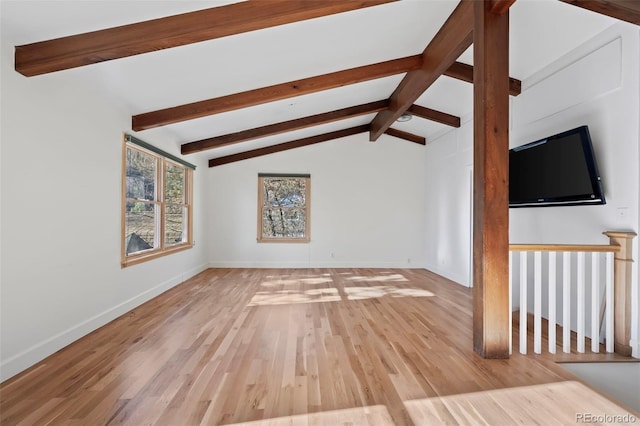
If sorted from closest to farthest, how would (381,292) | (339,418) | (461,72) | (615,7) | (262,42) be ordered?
1. (339,418)
2. (615,7)
3. (262,42)
4. (461,72)
5. (381,292)

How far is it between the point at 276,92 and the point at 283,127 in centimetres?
159

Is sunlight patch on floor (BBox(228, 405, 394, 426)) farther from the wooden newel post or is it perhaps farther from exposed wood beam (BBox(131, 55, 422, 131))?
exposed wood beam (BBox(131, 55, 422, 131))

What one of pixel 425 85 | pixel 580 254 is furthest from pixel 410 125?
pixel 580 254

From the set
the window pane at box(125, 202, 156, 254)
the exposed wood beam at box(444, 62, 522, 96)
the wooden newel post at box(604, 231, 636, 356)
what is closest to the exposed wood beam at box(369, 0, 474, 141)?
the exposed wood beam at box(444, 62, 522, 96)

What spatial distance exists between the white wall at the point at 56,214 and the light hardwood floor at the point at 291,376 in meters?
0.24

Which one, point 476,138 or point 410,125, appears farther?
point 410,125

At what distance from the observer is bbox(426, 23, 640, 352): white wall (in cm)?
265

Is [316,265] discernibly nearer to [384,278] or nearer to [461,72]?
[384,278]

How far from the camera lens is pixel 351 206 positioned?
A: 702 cm

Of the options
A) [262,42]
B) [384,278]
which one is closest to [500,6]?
[262,42]

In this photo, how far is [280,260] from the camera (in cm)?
695

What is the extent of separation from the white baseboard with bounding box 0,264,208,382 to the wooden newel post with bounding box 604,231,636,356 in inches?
181

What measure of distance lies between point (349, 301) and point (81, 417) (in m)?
3.02

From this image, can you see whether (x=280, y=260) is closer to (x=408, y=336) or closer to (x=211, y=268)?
(x=211, y=268)
